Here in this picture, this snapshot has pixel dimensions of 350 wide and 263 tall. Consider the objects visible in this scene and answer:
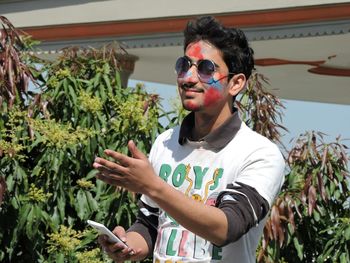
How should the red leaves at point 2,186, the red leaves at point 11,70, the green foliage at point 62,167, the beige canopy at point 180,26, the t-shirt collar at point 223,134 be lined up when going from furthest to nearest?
the beige canopy at point 180,26 → the red leaves at point 11,70 → the green foliage at point 62,167 → the red leaves at point 2,186 → the t-shirt collar at point 223,134

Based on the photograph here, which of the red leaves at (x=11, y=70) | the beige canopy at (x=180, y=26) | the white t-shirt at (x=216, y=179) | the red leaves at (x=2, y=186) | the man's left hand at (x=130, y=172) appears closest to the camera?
the man's left hand at (x=130, y=172)

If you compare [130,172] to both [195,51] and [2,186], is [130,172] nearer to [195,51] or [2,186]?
[195,51]

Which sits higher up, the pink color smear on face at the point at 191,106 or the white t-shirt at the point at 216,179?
the pink color smear on face at the point at 191,106

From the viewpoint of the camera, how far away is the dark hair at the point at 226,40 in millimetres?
3035

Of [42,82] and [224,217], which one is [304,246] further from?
[224,217]

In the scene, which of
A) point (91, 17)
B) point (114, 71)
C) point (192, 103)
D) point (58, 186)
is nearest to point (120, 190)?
point (58, 186)

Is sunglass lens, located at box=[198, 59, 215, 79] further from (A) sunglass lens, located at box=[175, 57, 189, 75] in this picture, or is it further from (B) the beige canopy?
(B) the beige canopy

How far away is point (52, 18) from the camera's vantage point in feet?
46.6

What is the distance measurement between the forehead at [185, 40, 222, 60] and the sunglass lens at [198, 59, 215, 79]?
0.08ft

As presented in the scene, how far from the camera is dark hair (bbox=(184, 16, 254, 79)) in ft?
9.96

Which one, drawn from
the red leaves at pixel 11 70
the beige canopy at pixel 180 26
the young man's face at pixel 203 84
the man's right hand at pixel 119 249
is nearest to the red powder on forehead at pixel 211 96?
the young man's face at pixel 203 84

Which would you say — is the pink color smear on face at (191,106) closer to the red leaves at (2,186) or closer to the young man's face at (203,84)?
the young man's face at (203,84)

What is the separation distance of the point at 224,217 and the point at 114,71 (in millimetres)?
3266

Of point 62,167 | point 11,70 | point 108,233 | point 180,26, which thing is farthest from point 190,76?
point 180,26
